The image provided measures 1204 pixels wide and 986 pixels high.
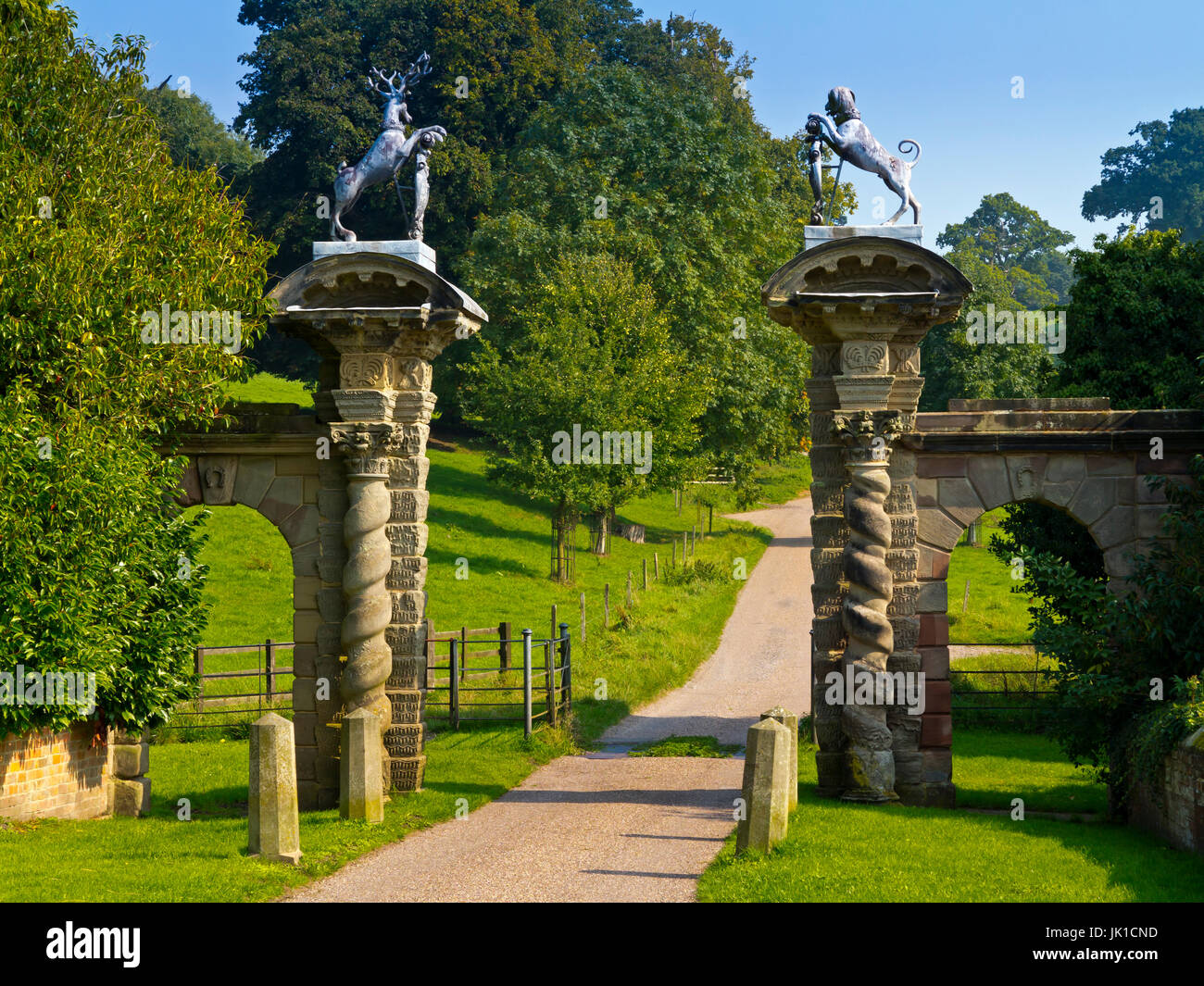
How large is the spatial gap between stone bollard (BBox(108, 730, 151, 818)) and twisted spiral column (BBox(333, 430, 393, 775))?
274 centimetres

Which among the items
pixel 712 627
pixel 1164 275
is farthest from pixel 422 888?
pixel 712 627

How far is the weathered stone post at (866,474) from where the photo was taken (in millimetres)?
14914

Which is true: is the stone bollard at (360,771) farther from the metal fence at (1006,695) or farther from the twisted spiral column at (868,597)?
the metal fence at (1006,695)

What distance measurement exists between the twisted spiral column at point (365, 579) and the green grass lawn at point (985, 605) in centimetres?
1448

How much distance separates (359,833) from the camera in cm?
1334

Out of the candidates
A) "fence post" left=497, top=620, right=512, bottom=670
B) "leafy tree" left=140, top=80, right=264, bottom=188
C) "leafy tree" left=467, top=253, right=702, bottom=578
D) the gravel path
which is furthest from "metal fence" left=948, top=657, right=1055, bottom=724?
"leafy tree" left=140, top=80, right=264, bottom=188

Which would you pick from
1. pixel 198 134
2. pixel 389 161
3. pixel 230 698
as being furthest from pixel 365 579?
pixel 198 134

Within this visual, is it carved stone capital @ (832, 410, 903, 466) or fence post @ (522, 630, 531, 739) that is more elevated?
carved stone capital @ (832, 410, 903, 466)

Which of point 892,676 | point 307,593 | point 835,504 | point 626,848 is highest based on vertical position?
point 835,504

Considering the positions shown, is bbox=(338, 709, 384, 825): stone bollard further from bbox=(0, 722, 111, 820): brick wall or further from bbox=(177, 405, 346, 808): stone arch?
bbox=(0, 722, 111, 820): brick wall

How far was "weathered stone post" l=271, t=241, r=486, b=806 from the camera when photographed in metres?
15.0

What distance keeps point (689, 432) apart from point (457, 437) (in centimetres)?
1853

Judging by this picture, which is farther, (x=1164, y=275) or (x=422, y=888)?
(x=1164, y=275)

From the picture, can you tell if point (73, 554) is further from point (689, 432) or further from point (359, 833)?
point (689, 432)
